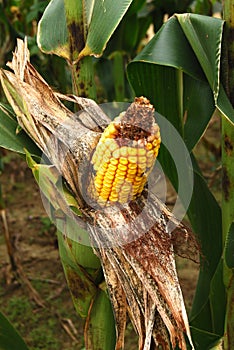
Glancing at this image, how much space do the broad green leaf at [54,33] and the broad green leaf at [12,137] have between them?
13cm

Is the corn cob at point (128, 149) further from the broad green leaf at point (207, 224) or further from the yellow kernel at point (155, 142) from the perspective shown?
the broad green leaf at point (207, 224)

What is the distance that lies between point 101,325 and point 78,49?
47cm

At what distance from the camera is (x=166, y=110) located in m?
1.13

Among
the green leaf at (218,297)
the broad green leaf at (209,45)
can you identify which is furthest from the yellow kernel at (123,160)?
the green leaf at (218,297)

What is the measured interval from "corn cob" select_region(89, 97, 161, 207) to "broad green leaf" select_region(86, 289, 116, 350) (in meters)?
0.27

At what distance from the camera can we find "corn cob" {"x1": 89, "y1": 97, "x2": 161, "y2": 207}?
0.73m

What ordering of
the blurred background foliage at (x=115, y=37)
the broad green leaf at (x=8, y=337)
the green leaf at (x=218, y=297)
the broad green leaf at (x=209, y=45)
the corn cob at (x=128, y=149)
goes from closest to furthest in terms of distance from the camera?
1. the corn cob at (x=128, y=149)
2. the broad green leaf at (x=209, y=45)
3. the broad green leaf at (x=8, y=337)
4. the green leaf at (x=218, y=297)
5. the blurred background foliage at (x=115, y=37)

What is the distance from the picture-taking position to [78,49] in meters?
0.91

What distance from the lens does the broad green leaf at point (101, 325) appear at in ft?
3.23

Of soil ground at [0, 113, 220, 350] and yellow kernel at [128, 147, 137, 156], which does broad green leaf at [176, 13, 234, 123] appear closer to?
yellow kernel at [128, 147, 137, 156]

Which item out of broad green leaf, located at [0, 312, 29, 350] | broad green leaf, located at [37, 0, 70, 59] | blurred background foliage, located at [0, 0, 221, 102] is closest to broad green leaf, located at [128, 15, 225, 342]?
broad green leaf, located at [37, 0, 70, 59]

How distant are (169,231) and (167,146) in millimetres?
319

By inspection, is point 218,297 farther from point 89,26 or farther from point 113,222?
point 89,26

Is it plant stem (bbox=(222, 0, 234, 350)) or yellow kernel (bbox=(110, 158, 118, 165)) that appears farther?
plant stem (bbox=(222, 0, 234, 350))
